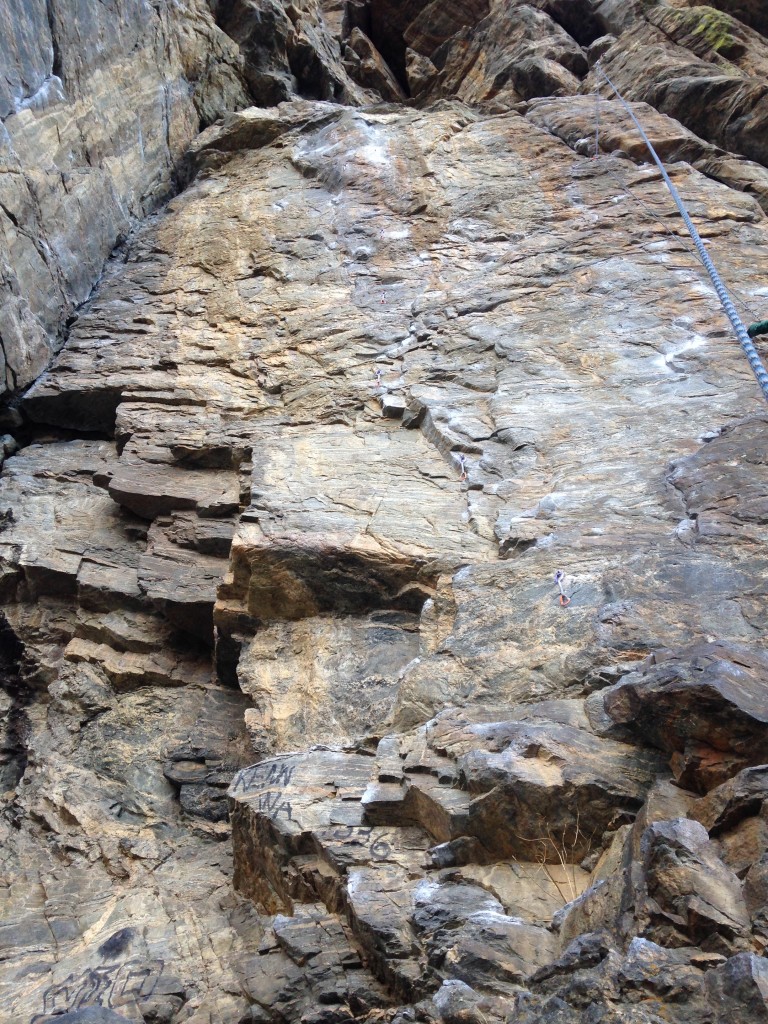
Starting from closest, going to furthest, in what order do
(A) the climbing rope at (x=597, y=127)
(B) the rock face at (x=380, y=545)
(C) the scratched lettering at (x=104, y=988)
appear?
1. (B) the rock face at (x=380, y=545)
2. (C) the scratched lettering at (x=104, y=988)
3. (A) the climbing rope at (x=597, y=127)

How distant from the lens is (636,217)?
1159cm

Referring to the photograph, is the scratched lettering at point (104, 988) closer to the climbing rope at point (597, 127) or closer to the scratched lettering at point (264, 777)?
the scratched lettering at point (264, 777)

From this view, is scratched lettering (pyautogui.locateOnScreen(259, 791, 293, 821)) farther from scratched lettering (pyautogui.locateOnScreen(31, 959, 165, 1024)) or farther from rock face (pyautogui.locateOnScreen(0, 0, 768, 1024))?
scratched lettering (pyautogui.locateOnScreen(31, 959, 165, 1024))

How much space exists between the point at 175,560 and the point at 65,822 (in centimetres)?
268

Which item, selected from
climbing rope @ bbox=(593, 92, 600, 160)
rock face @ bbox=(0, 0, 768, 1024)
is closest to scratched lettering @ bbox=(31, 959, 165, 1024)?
rock face @ bbox=(0, 0, 768, 1024)

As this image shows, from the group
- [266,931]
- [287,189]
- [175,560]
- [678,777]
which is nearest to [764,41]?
[287,189]

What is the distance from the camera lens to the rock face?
445 centimetres

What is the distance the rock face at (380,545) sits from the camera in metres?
4.45

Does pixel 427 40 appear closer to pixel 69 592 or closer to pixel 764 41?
pixel 764 41

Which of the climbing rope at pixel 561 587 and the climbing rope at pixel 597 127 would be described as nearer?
the climbing rope at pixel 561 587

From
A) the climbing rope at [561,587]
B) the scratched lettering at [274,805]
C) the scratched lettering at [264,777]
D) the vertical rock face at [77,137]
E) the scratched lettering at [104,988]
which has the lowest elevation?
the scratched lettering at [104,988]

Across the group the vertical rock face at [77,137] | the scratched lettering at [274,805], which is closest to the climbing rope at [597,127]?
the vertical rock face at [77,137]

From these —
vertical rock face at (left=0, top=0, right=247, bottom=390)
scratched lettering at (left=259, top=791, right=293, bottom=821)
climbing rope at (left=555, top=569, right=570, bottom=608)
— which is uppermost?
vertical rock face at (left=0, top=0, right=247, bottom=390)

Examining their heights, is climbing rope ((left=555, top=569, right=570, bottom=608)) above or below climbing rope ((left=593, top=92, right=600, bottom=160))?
below
